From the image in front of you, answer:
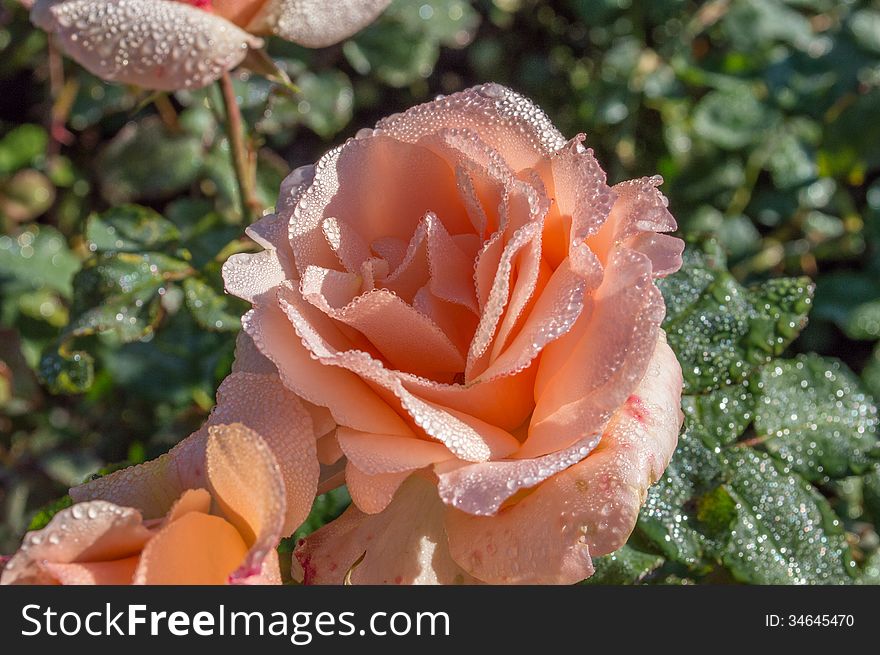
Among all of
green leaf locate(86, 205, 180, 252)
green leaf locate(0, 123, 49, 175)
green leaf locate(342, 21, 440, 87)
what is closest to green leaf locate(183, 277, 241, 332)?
green leaf locate(86, 205, 180, 252)

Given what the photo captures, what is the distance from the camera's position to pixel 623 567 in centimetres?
84

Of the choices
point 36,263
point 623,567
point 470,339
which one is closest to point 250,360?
point 470,339

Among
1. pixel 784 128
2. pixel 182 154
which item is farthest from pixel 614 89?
pixel 182 154

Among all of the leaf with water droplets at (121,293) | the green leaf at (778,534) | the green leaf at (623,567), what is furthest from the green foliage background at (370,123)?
the green leaf at (623,567)

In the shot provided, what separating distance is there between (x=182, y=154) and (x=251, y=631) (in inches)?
47.2

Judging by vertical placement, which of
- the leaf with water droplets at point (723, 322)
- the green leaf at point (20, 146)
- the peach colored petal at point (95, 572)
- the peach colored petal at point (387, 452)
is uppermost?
the peach colored petal at point (387, 452)

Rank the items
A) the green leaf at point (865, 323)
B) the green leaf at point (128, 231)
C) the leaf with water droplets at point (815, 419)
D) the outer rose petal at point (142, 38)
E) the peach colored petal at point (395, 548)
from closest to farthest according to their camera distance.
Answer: the peach colored petal at point (395, 548)
the outer rose petal at point (142, 38)
the leaf with water droplets at point (815, 419)
the green leaf at point (128, 231)
the green leaf at point (865, 323)

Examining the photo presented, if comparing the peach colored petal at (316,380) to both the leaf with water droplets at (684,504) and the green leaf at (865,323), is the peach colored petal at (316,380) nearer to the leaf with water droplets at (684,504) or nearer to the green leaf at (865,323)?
the leaf with water droplets at (684,504)

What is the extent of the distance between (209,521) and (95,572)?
0.07m

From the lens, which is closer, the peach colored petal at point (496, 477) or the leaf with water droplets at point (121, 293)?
the peach colored petal at point (496, 477)

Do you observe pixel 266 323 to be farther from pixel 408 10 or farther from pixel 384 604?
pixel 408 10

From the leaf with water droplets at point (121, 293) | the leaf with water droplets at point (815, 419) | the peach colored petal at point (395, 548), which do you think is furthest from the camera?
the leaf with water droplets at point (121, 293)

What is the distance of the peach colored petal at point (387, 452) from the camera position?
1.93ft

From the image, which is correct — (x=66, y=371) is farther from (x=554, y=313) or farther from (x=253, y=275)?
(x=554, y=313)
